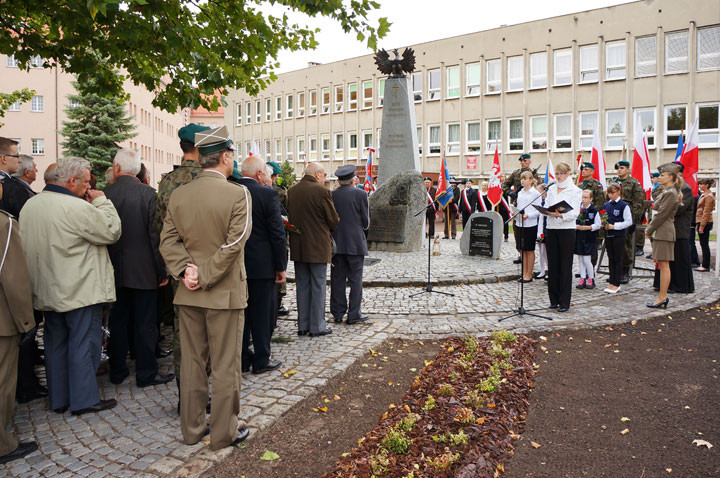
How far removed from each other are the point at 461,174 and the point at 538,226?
27600 mm

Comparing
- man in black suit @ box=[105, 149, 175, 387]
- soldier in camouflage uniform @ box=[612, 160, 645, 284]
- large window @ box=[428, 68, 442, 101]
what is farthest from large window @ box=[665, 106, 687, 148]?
man in black suit @ box=[105, 149, 175, 387]

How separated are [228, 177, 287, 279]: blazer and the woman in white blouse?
4489mm

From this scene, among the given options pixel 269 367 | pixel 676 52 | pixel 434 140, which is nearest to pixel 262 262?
pixel 269 367

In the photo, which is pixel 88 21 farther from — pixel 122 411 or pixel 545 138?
pixel 545 138

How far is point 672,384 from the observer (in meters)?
5.22

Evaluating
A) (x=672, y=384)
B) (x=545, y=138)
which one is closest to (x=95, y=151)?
(x=545, y=138)

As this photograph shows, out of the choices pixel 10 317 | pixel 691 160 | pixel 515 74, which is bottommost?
pixel 10 317

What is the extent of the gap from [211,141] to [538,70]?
34585 mm

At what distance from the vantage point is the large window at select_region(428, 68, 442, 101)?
39.6 m

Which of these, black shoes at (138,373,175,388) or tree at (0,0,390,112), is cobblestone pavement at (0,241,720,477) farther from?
tree at (0,0,390,112)

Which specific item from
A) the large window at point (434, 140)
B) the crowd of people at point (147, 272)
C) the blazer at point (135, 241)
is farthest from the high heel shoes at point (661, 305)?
the large window at point (434, 140)

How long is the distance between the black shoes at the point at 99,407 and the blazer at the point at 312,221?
9.07 feet

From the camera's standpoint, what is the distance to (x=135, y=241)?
5230 millimetres

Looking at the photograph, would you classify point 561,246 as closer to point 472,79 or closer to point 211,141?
point 211,141
